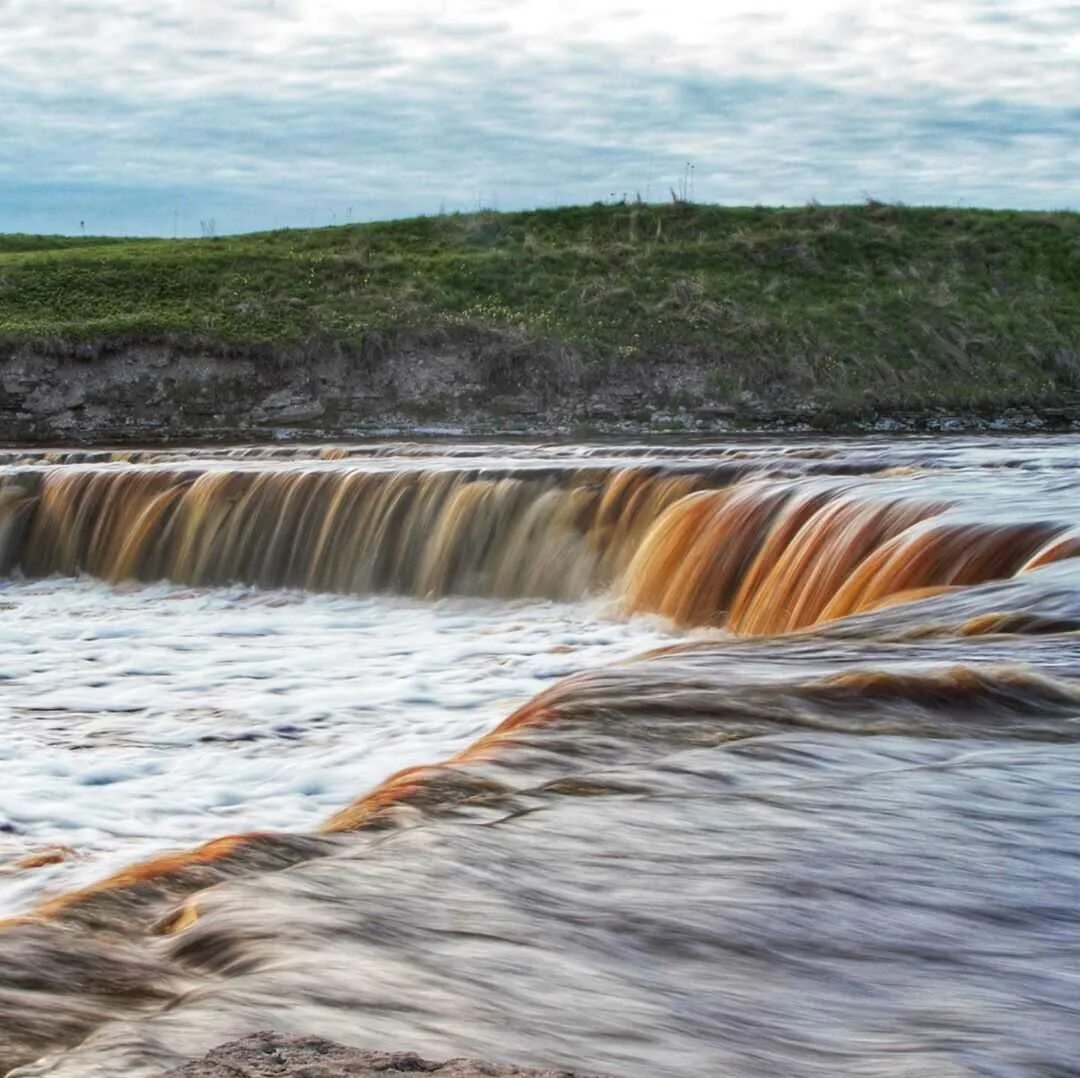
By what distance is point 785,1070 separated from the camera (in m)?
3.35

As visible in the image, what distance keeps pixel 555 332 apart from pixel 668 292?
4.11 m

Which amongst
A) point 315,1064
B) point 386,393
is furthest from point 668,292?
point 315,1064

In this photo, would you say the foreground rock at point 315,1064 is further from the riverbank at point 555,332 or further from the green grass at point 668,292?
the green grass at point 668,292

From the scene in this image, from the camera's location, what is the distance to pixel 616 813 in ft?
16.5

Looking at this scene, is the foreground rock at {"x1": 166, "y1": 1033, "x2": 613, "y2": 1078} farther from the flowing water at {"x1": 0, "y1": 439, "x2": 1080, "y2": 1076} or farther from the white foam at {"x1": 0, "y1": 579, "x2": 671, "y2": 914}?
the white foam at {"x1": 0, "y1": 579, "x2": 671, "y2": 914}

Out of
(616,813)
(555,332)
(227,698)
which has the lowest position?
(227,698)

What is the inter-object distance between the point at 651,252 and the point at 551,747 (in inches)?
1454

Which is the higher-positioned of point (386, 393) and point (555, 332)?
point (555, 332)

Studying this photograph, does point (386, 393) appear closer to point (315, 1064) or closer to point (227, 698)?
point (227, 698)

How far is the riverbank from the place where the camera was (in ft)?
109

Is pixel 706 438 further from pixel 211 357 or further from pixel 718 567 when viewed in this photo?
pixel 718 567

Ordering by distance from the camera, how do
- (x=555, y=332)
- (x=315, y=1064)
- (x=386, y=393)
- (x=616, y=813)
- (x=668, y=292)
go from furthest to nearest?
(x=668, y=292)
(x=555, y=332)
(x=386, y=393)
(x=616, y=813)
(x=315, y=1064)

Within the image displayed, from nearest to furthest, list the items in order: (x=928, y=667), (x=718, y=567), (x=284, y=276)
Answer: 1. (x=928, y=667)
2. (x=718, y=567)
3. (x=284, y=276)

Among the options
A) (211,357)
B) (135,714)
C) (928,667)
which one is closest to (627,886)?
(928,667)
